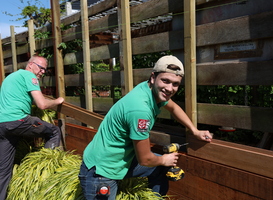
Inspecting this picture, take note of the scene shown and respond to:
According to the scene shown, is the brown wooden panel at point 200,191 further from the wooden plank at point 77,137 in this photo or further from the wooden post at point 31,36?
the wooden post at point 31,36

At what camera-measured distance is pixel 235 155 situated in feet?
8.47

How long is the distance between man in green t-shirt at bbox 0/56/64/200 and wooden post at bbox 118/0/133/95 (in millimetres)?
1297

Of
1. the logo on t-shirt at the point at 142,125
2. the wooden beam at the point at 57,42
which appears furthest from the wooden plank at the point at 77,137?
the logo on t-shirt at the point at 142,125

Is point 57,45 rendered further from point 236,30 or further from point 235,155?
point 235,155

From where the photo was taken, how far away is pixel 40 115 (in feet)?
16.4

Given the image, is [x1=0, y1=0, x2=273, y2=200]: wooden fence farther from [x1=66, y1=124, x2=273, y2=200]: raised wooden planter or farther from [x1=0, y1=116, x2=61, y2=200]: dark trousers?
[x1=0, y1=116, x2=61, y2=200]: dark trousers

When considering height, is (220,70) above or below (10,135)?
above

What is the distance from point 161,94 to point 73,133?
3.04 metres

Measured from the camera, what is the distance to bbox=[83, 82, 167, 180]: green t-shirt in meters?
2.16

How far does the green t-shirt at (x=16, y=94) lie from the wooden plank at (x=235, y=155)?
8.15 ft

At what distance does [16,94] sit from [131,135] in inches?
98.7

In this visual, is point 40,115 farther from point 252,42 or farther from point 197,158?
point 252,42

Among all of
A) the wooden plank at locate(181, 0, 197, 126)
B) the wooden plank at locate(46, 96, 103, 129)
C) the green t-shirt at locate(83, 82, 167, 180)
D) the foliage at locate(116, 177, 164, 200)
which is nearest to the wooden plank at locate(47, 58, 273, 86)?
the wooden plank at locate(181, 0, 197, 126)

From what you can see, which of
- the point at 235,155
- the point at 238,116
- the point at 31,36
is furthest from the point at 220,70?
the point at 31,36
